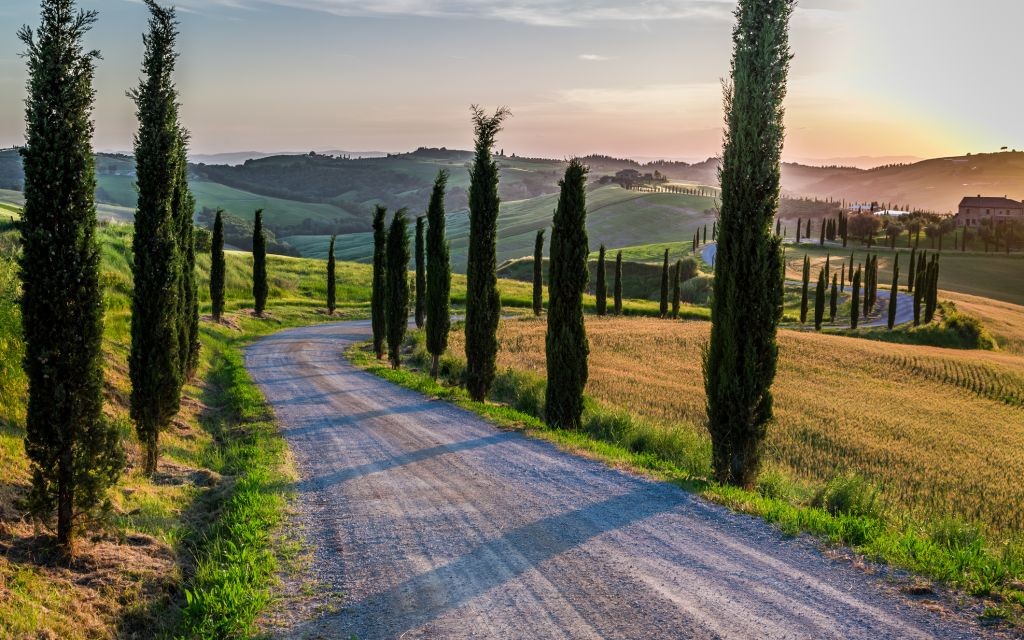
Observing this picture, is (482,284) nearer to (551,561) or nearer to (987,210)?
(551,561)

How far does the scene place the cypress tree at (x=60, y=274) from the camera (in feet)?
28.9

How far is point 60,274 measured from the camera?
29.1 ft

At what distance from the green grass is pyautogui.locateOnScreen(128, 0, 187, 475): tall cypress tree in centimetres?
801

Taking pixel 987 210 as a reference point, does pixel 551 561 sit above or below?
below

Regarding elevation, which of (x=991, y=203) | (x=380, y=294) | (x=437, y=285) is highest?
(x=991, y=203)

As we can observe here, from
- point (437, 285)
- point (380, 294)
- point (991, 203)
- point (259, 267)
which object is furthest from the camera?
point (991, 203)

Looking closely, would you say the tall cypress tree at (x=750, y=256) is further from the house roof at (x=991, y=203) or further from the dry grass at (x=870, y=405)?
the house roof at (x=991, y=203)

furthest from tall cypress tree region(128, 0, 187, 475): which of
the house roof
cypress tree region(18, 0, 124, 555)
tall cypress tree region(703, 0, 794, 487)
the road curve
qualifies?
the house roof

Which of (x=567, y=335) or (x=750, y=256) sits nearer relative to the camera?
(x=750, y=256)

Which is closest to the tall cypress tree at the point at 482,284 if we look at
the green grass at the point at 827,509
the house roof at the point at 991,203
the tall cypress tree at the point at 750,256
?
the green grass at the point at 827,509

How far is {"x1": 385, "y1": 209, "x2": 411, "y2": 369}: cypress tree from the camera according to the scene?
33188 millimetres

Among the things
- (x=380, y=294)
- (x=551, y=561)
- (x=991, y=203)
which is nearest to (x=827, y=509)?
(x=551, y=561)

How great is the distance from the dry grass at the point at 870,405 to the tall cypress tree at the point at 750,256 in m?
3.31

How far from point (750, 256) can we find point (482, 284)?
11763 mm
